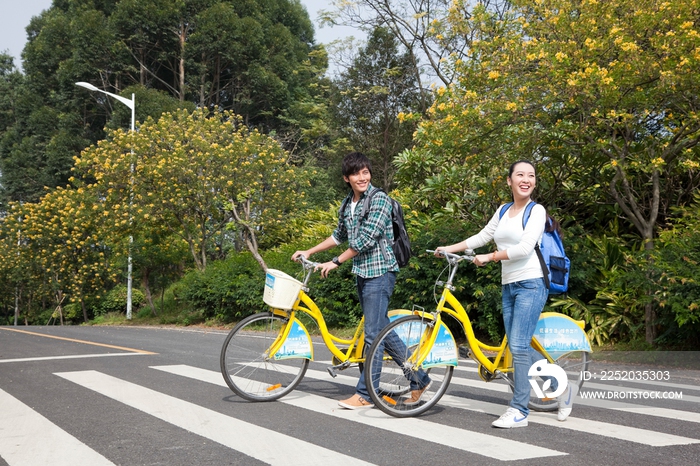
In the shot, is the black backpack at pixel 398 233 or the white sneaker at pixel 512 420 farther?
the black backpack at pixel 398 233

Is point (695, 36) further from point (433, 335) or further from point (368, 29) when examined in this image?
point (368, 29)

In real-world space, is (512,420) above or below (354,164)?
below

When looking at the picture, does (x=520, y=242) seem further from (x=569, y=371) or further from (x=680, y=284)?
(x=680, y=284)

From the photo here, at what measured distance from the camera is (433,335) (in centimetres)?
548

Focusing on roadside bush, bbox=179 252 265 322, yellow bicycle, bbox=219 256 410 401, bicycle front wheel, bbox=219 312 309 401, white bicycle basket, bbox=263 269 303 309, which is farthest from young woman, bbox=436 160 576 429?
roadside bush, bbox=179 252 265 322

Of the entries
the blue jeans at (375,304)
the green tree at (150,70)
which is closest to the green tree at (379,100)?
the green tree at (150,70)

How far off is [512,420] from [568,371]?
0.85 meters

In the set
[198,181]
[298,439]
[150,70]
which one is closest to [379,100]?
[198,181]

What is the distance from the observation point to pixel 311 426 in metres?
5.14

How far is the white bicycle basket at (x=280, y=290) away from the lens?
586 centimetres

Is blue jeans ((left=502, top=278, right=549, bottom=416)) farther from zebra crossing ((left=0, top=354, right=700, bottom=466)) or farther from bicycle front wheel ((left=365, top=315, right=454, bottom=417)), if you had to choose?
bicycle front wheel ((left=365, top=315, right=454, bottom=417))

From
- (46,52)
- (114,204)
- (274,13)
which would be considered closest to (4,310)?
(46,52)

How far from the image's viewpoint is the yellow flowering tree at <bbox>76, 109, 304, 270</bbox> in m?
22.2

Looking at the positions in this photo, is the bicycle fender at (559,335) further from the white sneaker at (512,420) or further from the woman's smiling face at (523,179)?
the woman's smiling face at (523,179)
